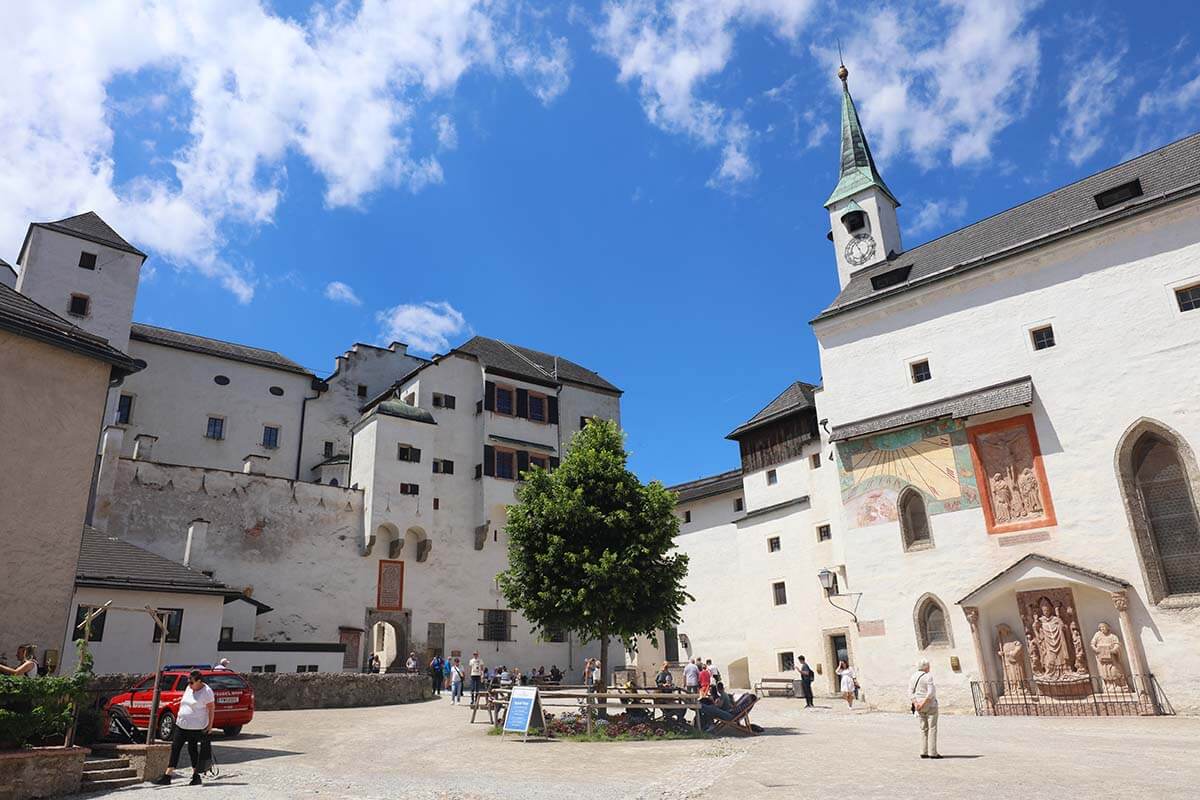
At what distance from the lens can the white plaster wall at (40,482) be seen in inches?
542

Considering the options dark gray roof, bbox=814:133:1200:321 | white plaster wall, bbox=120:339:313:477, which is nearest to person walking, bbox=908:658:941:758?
dark gray roof, bbox=814:133:1200:321

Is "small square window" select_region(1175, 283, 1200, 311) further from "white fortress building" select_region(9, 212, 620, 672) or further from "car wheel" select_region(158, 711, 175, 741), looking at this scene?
"car wheel" select_region(158, 711, 175, 741)

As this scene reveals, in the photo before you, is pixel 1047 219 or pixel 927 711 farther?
pixel 1047 219

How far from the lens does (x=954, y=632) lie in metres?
24.8

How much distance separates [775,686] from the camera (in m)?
34.2

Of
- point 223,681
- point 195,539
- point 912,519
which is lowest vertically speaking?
point 223,681

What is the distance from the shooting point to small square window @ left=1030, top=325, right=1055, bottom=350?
25141 millimetres

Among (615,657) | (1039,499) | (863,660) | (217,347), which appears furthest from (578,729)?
(217,347)

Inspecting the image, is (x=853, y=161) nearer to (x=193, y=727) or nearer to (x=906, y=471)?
(x=906, y=471)

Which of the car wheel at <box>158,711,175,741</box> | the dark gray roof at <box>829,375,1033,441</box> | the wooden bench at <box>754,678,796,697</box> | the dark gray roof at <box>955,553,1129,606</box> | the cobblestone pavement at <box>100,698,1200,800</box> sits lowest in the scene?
the cobblestone pavement at <box>100,698,1200,800</box>

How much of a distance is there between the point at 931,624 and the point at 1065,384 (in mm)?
8733

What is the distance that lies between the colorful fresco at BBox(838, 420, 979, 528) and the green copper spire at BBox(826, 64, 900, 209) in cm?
1596

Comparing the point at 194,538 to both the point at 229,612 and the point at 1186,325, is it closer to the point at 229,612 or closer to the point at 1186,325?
the point at 229,612

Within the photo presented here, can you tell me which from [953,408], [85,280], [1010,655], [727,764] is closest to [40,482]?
[727,764]
